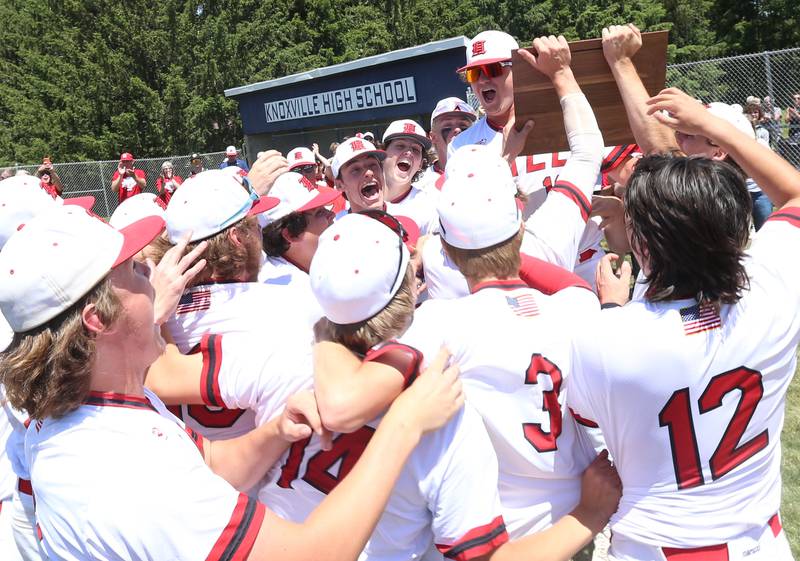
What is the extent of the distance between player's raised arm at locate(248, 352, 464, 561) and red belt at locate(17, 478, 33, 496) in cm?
127

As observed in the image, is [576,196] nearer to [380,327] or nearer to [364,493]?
[380,327]

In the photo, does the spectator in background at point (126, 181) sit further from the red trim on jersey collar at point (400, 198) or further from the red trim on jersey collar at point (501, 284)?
the red trim on jersey collar at point (501, 284)

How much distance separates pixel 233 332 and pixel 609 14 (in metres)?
32.6

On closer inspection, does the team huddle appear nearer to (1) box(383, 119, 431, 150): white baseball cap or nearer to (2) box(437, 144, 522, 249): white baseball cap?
(2) box(437, 144, 522, 249): white baseball cap

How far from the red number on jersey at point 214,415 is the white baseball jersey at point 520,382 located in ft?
2.63

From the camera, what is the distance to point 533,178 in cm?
429

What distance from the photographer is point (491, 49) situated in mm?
4262

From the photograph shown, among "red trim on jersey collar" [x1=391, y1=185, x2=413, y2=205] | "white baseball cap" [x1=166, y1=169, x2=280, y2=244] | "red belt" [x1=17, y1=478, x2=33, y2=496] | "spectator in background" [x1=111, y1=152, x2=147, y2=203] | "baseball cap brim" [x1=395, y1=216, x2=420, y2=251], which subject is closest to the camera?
"red belt" [x1=17, y1=478, x2=33, y2=496]

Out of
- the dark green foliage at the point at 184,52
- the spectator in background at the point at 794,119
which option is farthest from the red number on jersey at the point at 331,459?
the dark green foliage at the point at 184,52

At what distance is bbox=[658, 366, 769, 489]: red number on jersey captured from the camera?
1789 mm

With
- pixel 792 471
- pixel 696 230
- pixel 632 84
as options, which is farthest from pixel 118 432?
pixel 792 471

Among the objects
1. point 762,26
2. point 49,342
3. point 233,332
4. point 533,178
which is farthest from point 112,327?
point 762,26

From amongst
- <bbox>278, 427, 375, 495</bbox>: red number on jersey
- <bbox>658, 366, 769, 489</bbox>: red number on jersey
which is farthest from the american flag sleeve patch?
<bbox>278, 427, 375, 495</bbox>: red number on jersey

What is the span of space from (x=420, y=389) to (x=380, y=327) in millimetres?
246
